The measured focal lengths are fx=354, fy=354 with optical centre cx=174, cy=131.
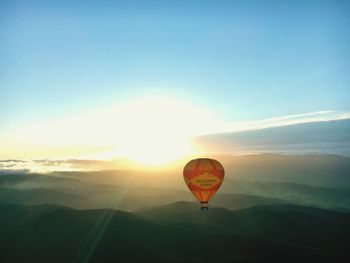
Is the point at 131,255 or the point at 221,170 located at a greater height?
the point at 221,170

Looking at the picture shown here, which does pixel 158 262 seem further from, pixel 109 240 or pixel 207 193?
pixel 207 193

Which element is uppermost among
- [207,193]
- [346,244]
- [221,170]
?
[221,170]

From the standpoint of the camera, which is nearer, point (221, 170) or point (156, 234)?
point (221, 170)

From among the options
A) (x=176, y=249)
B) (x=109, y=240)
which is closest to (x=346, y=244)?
(x=176, y=249)

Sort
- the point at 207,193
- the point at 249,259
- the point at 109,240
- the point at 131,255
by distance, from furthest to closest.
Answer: the point at 109,240 < the point at 131,255 < the point at 249,259 < the point at 207,193

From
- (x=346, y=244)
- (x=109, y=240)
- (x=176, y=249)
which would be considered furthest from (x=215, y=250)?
(x=346, y=244)

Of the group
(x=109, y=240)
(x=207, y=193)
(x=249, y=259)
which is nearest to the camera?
(x=207, y=193)
